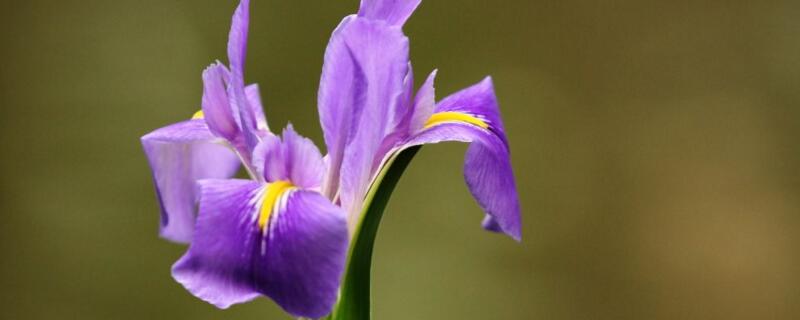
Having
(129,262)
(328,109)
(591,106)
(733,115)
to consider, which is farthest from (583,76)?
(328,109)

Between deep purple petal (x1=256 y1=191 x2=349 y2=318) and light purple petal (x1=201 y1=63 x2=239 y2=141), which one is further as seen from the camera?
light purple petal (x1=201 y1=63 x2=239 y2=141)

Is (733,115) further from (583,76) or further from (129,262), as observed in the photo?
(129,262)

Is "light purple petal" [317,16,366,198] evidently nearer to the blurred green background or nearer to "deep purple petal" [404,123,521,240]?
"deep purple petal" [404,123,521,240]

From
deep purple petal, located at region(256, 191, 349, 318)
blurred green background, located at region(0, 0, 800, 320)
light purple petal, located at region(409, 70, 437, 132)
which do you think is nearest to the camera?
deep purple petal, located at region(256, 191, 349, 318)

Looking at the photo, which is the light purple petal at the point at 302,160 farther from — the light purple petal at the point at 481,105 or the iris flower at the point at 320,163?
the light purple petal at the point at 481,105

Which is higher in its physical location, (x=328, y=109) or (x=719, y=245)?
(x=328, y=109)

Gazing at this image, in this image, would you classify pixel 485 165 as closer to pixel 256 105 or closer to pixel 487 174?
pixel 487 174

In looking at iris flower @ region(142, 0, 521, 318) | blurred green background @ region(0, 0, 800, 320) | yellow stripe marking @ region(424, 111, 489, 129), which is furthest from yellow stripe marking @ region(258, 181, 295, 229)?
blurred green background @ region(0, 0, 800, 320)

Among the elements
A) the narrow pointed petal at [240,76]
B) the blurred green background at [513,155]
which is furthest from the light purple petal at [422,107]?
the blurred green background at [513,155]
